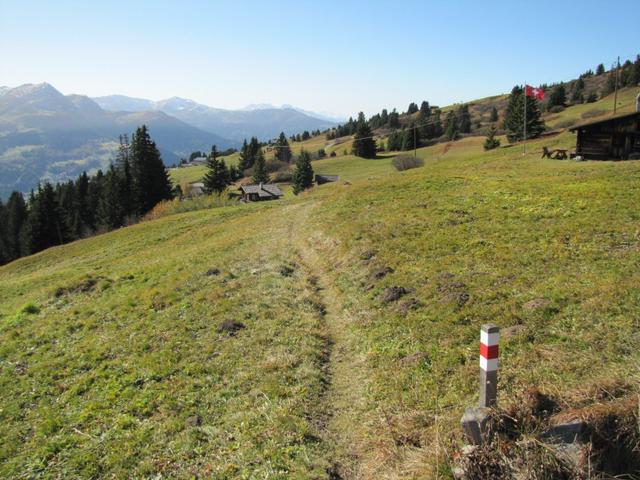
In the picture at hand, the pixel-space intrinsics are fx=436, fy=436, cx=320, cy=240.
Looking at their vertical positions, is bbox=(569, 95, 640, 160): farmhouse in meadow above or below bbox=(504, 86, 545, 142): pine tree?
below

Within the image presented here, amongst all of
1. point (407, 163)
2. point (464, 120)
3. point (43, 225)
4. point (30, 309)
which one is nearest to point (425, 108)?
point (464, 120)

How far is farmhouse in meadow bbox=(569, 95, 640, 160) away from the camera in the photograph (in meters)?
39.8

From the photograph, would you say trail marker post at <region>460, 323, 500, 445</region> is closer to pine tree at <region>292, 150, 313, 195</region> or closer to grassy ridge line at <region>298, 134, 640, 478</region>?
grassy ridge line at <region>298, 134, 640, 478</region>

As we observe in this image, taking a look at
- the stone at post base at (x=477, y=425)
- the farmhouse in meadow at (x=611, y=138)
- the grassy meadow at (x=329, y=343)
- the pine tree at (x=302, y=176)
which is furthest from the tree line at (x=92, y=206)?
the stone at post base at (x=477, y=425)

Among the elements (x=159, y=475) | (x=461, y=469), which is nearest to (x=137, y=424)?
(x=159, y=475)

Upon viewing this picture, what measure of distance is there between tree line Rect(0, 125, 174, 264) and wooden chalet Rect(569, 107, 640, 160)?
223 ft

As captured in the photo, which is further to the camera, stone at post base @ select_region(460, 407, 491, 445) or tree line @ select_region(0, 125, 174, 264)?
tree line @ select_region(0, 125, 174, 264)

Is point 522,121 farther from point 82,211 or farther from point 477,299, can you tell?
point 82,211

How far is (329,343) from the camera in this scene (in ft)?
45.2

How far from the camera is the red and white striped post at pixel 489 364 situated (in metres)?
6.98

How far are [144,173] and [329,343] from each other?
253ft

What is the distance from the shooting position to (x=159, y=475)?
860cm

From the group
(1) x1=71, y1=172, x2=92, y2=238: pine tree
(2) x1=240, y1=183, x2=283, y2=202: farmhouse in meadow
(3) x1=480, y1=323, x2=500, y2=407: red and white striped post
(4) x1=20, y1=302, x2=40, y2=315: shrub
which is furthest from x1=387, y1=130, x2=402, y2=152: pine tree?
(3) x1=480, y1=323, x2=500, y2=407: red and white striped post

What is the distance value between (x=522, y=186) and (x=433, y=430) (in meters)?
25.3
